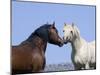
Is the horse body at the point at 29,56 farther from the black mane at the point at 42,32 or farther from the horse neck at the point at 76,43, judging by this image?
the horse neck at the point at 76,43

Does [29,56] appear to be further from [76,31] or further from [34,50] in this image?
[76,31]

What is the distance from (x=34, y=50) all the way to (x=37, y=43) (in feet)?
0.23

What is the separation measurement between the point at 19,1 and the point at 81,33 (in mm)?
673

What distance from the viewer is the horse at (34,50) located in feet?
6.40

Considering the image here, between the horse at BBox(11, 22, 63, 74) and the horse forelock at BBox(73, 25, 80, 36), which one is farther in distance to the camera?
the horse forelock at BBox(73, 25, 80, 36)

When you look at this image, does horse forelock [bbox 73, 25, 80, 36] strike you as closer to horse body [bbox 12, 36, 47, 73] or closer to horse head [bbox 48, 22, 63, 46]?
horse head [bbox 48, 22, 63, 46]

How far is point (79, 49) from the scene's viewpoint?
2.18m

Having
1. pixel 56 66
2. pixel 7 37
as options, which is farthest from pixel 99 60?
pixel 7 37

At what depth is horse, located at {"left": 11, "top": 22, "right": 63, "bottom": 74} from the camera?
195cm

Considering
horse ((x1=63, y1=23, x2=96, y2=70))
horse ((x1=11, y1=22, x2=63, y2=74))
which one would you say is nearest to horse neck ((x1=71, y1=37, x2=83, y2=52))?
horse ((x1=63, y1=23, x2=96, y2=70))

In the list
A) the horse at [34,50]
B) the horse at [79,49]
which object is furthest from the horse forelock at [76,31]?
the horse at [34,50]

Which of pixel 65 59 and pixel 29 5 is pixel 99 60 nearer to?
pixel 65 59

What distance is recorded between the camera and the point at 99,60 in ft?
7.38

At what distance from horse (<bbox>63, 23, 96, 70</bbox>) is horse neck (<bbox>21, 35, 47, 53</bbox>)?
8.5 inches
